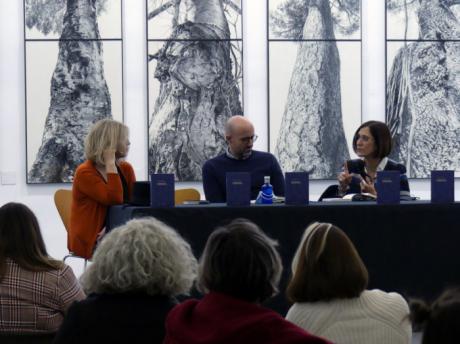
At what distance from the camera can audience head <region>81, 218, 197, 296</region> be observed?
2.74 metres

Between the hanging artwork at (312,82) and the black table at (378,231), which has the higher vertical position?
the hanging artwork at (312,82)

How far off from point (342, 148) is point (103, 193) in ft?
9.22

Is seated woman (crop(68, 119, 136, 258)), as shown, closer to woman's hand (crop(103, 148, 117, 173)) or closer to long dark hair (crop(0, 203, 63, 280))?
woman's hand (crop(103, 148, 117, 173))

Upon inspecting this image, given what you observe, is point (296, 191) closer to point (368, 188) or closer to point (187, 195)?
point (368, 188)

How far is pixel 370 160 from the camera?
629 centimetres

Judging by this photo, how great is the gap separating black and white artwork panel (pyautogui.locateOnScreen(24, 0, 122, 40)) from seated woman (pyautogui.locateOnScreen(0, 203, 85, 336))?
445cm

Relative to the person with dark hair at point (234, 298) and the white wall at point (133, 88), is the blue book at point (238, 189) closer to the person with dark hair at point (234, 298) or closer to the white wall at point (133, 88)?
the white wall at point (133, 88)

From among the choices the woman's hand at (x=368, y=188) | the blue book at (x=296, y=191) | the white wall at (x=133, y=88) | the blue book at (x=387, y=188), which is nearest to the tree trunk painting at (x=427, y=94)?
the white wall at (x=133, y=88)

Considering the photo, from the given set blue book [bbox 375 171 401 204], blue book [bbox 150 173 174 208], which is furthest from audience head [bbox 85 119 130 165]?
blue book [bbox 375 171 401 204]

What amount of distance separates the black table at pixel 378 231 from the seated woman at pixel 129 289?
7.63 feet

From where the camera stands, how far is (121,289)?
2740 millimetres

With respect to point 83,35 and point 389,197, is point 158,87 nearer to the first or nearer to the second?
point 83,35

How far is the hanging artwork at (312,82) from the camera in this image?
7.83 m

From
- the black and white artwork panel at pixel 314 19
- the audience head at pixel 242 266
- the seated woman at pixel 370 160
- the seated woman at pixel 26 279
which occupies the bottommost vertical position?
the seated woman at pixel 26 279
